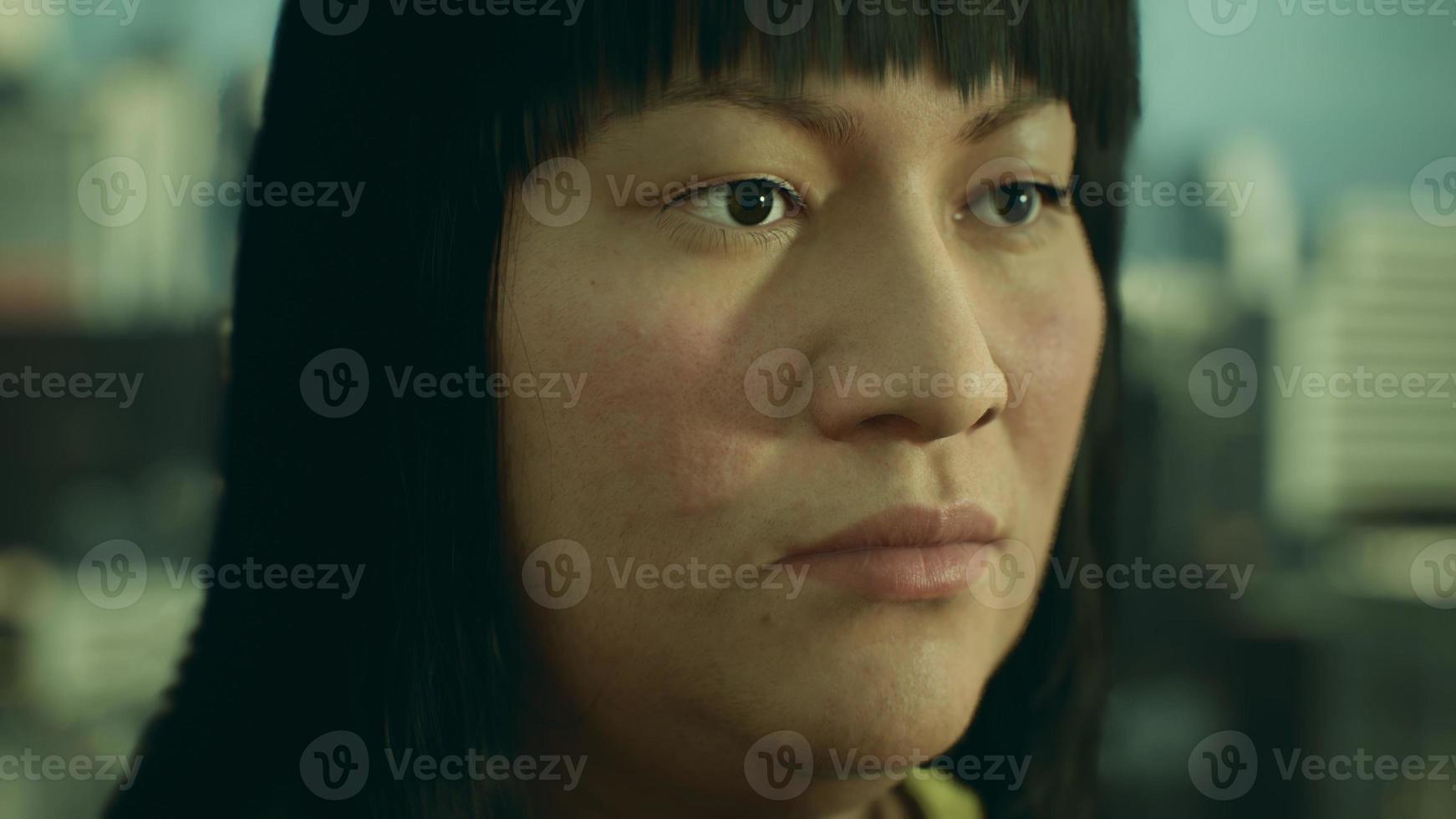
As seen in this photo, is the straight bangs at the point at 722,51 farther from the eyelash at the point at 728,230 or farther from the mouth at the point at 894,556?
the mouth at the point at 894,556

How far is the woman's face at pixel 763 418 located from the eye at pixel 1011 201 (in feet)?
0.10

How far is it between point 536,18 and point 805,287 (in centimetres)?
23

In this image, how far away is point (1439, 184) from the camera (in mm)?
1369

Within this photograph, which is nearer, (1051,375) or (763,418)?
(763,418)

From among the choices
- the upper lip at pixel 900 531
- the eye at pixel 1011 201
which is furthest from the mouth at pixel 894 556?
the eye at pixel 1011 201

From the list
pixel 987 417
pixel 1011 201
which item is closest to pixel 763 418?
pixel 987 417

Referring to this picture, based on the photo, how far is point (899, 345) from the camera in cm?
66

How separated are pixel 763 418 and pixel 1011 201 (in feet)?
0.85

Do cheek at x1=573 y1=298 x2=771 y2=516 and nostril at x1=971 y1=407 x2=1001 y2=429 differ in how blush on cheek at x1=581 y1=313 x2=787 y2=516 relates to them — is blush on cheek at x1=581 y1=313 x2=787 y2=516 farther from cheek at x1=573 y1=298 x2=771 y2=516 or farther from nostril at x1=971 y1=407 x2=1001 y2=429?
nostril at x1=971 y1=407 x2=1001 y2=429

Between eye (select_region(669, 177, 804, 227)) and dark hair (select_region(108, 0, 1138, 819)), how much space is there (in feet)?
0.22

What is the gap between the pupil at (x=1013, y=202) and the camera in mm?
775

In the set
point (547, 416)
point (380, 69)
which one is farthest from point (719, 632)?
point (380, 69)

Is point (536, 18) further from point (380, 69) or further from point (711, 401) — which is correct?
point (711, 401)

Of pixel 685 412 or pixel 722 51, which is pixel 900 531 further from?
pixel 722 51
